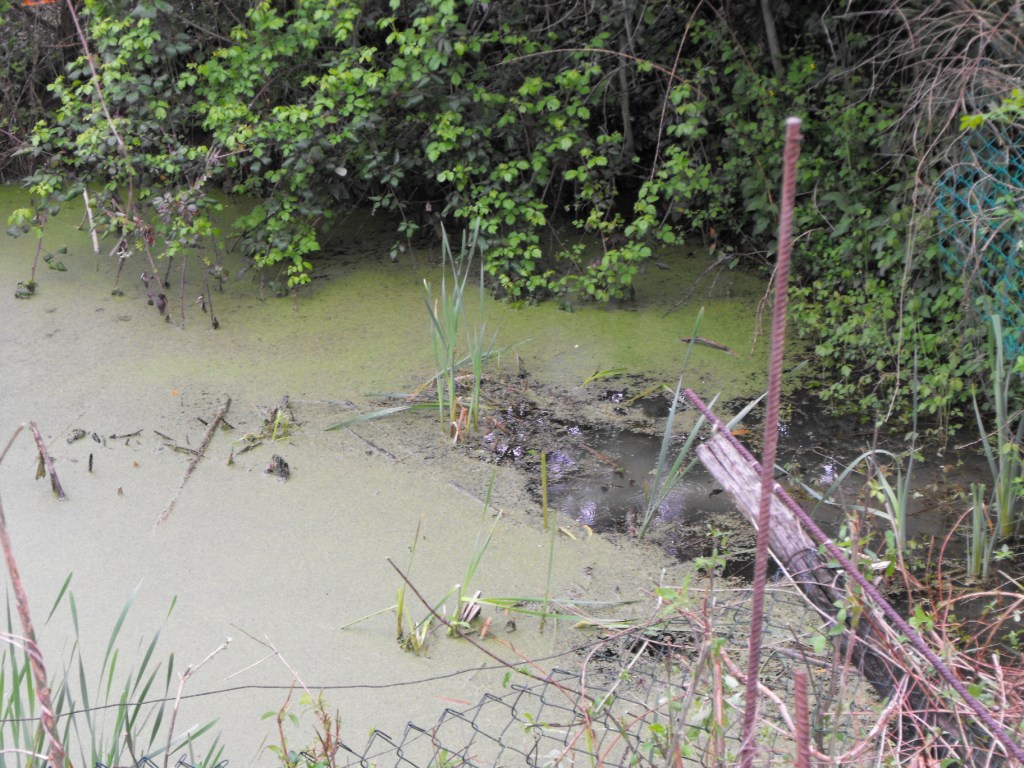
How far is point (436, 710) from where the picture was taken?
1.88 meters

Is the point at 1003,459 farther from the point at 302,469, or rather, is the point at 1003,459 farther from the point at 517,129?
the point at 517,129

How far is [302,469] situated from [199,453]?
0.30 meters

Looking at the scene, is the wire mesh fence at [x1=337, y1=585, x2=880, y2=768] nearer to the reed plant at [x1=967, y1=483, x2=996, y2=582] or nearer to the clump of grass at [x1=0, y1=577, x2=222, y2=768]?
the clump of grass at [x1=0, y1=577, x2=222, y2=768]

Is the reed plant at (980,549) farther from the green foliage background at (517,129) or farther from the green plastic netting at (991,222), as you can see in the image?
the green foliage background at (517,129)

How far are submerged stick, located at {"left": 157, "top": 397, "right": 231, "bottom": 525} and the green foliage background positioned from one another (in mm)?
829

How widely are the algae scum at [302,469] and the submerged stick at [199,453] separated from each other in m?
0.01

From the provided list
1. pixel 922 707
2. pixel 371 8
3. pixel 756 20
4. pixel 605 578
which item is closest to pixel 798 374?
pixel 605 578

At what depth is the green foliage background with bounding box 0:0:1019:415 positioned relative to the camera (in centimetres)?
329

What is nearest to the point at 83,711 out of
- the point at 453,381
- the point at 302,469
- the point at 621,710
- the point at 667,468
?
the point at 621,710

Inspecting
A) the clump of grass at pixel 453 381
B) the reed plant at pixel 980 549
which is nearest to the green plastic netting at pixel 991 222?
the reed plant at pixel 980 549

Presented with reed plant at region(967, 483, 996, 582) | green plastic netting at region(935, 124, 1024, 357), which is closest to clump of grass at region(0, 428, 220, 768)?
reed plant at region(967, 483, 996, 582)

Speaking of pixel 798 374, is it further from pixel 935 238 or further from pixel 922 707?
pixel 922 707

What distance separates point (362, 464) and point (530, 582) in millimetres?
703

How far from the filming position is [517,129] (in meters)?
3.68
